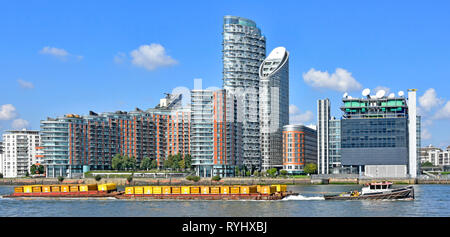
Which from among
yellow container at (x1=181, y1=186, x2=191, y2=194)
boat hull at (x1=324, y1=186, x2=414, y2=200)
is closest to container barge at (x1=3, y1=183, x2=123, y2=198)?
yellow container at (x1=181, y1=186, x2=191, y2=194)

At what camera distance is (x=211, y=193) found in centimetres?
12494

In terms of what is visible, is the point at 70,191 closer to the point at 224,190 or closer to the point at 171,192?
the point at 171,192

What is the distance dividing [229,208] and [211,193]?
20.6 meters

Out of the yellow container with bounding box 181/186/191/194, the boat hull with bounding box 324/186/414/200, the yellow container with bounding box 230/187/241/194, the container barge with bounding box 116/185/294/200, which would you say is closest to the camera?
the boat hull with bounding box 324/186/414/200

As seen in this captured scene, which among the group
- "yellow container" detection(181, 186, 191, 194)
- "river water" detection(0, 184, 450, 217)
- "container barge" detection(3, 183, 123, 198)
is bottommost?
"river water" detection(0, 184, 450, 217)

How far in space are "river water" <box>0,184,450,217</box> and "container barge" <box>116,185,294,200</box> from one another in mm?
3401

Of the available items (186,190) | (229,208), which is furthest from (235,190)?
(229,208)

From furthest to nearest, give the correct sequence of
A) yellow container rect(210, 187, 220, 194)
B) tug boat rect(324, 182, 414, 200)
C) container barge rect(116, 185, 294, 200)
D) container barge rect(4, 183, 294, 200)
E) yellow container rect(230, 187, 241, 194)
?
yellow container rect(210, 187, 220, 194) → yellow container rect(230, 187, 241, 194) → container barge rect(4, 183, 294, 200) → container barge rect(116, 185, 294, 200) → tug boat rect(324, 182, 414, 200)

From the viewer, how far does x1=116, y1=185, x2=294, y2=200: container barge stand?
400 feet

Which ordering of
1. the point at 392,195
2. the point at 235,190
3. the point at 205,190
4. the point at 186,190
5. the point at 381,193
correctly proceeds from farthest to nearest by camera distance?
the point at 186,190, the point at 205,190, the point at 235,190, the point at 392,195, the point at 381,193

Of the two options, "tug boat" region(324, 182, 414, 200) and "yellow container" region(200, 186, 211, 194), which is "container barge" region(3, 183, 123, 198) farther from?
"tug boat" region(324, 182, 414, 200)
